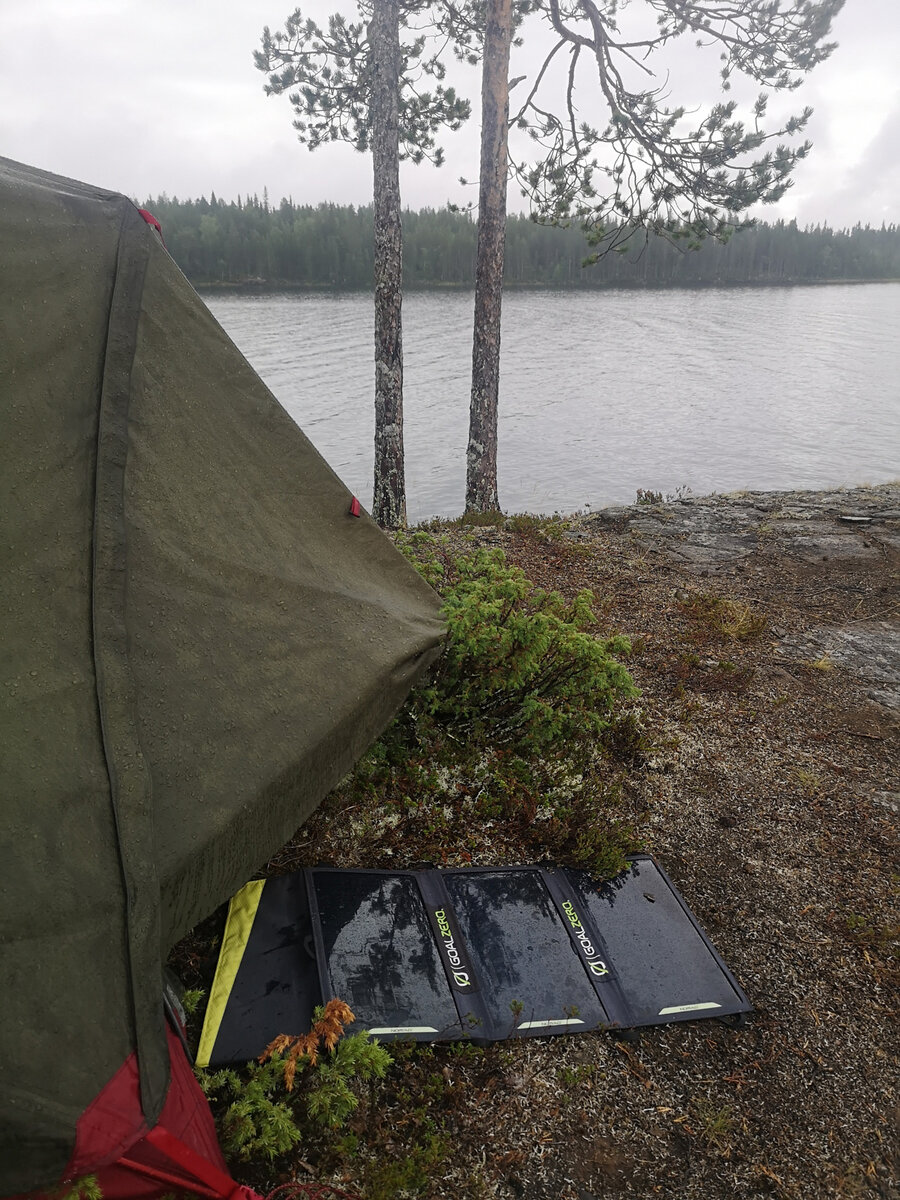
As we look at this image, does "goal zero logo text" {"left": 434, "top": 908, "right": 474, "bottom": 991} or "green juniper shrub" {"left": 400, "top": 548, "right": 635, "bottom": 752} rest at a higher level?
"green juniper shrub" {"left": 400, "top": 548, "right": 635, "bottom": 752}

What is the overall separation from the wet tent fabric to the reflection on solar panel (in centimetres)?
72

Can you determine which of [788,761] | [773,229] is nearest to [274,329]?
[788,761]

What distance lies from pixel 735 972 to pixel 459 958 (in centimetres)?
136

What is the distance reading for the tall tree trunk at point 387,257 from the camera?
9.34 meters

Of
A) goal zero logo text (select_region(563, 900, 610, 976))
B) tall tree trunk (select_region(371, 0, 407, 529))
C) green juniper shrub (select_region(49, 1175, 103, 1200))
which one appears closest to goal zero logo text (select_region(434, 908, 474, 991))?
goal zero logo text (select_region(563, 900, 610, 976))

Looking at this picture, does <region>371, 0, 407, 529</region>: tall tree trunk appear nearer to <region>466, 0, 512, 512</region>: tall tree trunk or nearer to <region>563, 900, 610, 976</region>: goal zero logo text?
<region>466, 0, 512, 512</region>: tall tree trunk

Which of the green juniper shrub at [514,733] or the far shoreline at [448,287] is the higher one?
the far shoreline at [448,287]

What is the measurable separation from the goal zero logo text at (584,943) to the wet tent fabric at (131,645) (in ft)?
4.45

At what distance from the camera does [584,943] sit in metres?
3.53

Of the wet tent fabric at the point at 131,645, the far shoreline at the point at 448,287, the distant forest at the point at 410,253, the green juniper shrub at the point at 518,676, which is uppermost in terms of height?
the distant forest at the point at 410,253

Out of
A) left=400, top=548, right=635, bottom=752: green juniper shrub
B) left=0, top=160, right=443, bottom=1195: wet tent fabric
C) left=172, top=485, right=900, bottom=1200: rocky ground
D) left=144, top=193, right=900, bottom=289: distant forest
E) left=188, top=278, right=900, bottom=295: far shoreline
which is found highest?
left=144, top=193, right=900, bottom=289: distant forest

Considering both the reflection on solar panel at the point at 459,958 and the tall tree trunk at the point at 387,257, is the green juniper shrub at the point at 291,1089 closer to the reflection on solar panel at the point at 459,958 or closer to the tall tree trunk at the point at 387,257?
the reflection on solar panel at the point at 459,958

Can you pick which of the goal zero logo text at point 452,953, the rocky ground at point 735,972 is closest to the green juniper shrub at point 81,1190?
the rocky ground at point 735,972

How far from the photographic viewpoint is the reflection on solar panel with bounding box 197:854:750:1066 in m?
3.06
